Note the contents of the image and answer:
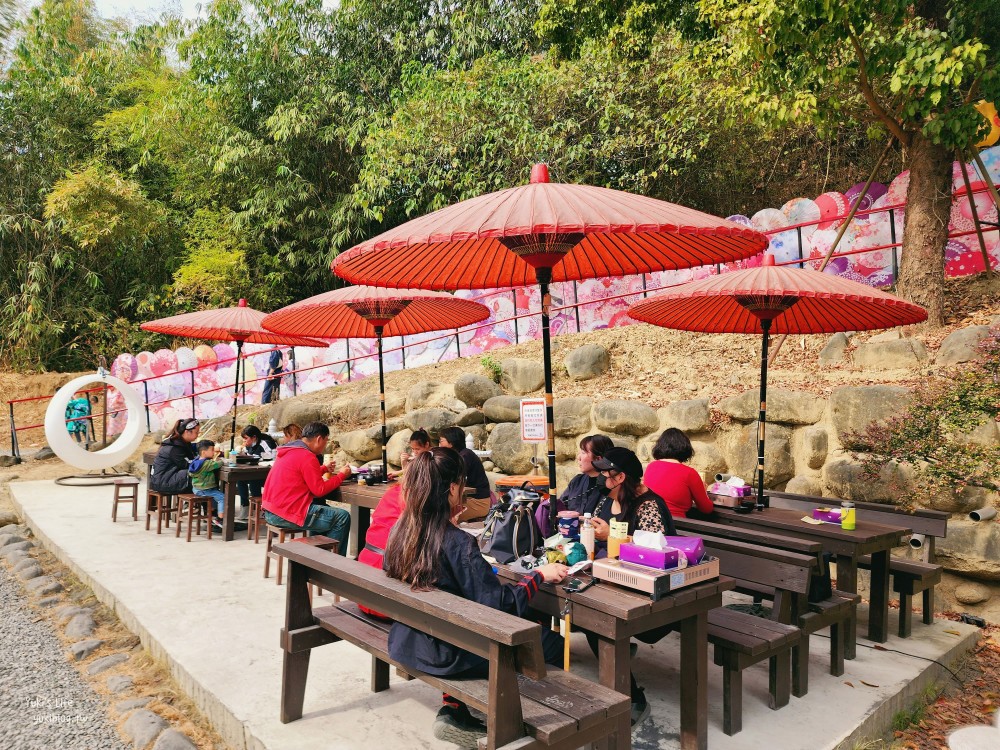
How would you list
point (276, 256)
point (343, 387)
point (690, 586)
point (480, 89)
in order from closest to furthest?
point (690, 586), point (480, 89), point (343, 387), point (276, 256)

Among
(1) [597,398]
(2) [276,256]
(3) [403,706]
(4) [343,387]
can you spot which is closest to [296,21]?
(2) [276,256]

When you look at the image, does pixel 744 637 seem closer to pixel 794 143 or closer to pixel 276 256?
pixel 794 143

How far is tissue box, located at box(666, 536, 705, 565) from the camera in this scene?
300 cm

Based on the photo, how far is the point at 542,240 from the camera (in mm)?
3439

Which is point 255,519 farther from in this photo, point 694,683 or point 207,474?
point 694,683

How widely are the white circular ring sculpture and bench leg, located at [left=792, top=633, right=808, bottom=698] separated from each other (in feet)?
29.2

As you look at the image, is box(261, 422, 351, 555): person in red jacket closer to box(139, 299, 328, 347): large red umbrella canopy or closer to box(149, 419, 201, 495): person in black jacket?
box(149, 419, 201, 495): person in black jacket

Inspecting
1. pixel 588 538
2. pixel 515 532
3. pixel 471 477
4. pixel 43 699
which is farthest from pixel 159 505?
pixel 588 538

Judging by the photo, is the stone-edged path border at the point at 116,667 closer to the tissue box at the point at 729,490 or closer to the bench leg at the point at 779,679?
the bench leg at the point at 779,679

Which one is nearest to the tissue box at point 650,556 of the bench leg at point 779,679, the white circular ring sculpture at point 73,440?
the bench leg at point 779,679

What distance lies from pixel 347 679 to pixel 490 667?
1646 mm

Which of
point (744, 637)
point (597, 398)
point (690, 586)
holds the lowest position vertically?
point (744, 637)

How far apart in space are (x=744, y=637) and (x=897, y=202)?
7.79 metres

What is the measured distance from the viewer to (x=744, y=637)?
10.5 ft
